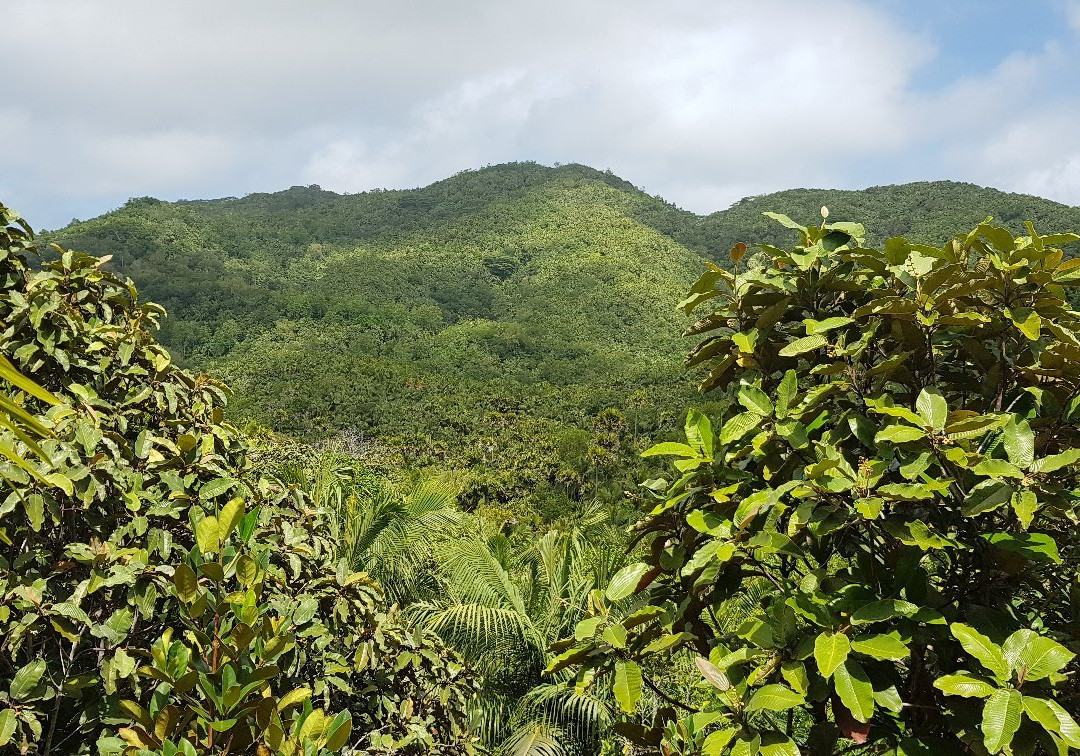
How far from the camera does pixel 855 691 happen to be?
1.35 m

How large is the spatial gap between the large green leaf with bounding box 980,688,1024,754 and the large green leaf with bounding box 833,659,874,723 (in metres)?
0.17

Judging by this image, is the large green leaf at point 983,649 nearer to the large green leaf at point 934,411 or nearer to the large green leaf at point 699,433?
the large green leaf at point 934,411

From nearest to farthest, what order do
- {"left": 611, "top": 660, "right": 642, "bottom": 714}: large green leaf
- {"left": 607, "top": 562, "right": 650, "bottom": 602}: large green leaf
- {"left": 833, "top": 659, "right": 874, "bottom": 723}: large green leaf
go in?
{"left": 833, "top": 659, "right": 874, "bottom": 723}: large green leaf → {"left": 611, "top": 660, "right": 642, "bottom": 714}: large green leaf → {"left": 607, "top": 562, "right": 650, "bottom": 602}: large green leaf

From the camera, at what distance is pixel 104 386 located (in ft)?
8.38

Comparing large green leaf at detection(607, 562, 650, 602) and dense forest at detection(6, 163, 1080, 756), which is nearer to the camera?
dense forest at detection(6, 163, 1080, 756)

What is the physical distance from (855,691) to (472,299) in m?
86.1

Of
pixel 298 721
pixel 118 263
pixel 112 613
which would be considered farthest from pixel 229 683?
pixel 118 263

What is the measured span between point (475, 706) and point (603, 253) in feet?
300

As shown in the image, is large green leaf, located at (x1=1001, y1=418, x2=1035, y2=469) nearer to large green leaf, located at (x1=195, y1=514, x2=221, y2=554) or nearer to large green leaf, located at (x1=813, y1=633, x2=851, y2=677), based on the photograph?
large green leaf, located at (x1=813, y1=633, x2=851, y2=677)

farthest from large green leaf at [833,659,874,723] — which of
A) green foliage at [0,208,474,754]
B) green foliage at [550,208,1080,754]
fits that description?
green foliage at [0,208,474,754]

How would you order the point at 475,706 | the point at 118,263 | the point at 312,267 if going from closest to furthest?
the point at 475,706 < the point at 118,263 < the point at 312,267

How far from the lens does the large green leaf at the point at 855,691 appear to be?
1.32 meters

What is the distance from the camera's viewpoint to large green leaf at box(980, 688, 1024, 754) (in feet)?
3.98

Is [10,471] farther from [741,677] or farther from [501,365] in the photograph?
[501,365]
